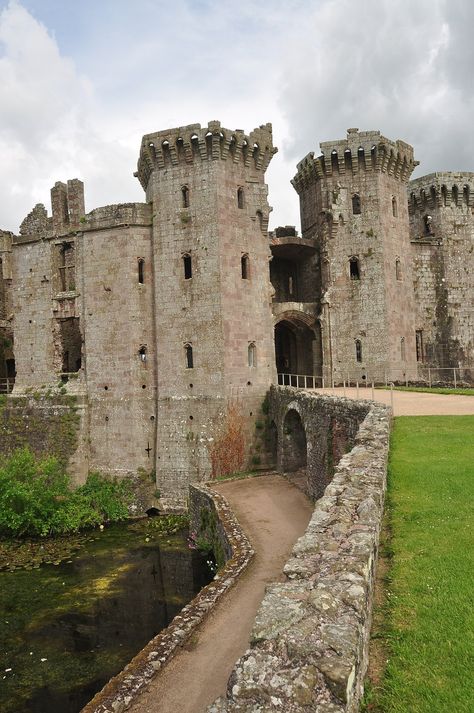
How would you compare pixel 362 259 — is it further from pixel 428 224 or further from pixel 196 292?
pixel 196 292

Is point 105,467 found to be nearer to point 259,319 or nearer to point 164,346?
point 164,346

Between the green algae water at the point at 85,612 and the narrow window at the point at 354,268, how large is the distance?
1637 centimetres

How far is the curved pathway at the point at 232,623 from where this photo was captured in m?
7.29

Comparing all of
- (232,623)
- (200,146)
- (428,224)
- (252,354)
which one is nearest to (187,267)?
(252,354)

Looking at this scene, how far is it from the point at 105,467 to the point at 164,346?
6360 mm

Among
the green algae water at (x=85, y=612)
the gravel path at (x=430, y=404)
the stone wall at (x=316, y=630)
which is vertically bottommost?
the green algae water at (x=85, y=612)

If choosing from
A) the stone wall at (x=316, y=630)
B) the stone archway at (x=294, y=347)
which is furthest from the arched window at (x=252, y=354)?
the stone wall at (x=316, y=630)

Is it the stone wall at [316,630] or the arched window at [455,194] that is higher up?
the arched window at [455,194]

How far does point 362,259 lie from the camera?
28.6 metres

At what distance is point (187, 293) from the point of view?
24.6 metres

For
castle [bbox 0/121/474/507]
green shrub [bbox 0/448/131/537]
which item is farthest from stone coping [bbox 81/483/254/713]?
castle [bbox 0/121/474/507]

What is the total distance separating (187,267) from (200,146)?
18.2ft

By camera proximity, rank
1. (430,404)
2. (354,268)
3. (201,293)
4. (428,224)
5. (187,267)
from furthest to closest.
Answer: (428,224)
(354,268)
(187,267)
(201,293)
(430,404)

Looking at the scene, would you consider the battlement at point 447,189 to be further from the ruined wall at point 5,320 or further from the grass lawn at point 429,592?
the grass lawn at point 429,592
